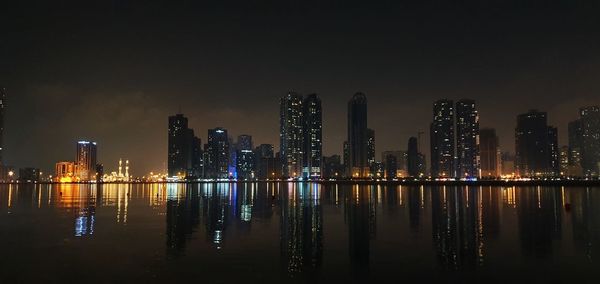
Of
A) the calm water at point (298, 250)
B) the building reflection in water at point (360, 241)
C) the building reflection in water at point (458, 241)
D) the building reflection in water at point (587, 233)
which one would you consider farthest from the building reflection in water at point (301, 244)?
the building reflection in water at point (587, 233)

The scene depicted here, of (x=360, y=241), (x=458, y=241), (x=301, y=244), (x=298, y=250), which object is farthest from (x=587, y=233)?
(x=298, y=250)

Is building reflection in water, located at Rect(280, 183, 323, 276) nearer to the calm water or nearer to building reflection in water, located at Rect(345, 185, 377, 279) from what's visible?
the calm water

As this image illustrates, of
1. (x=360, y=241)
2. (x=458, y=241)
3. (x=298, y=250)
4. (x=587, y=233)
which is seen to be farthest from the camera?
(x=587, y=233)

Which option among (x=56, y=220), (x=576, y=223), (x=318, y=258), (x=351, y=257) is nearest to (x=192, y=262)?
(x=318, y=258)

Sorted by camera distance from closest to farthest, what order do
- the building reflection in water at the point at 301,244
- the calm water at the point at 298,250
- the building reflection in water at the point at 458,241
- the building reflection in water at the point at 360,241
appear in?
the calm water at the point at 298,250 < the building reflection in water at the point at 360,241 < the building reflection in water at the point at 301,244 < the building reflection in water at the point at 458,241

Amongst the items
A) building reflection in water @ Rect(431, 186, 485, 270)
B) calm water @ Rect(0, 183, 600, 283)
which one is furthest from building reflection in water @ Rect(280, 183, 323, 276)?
building reflection in water @ Rect(431, 186, 485, 270)

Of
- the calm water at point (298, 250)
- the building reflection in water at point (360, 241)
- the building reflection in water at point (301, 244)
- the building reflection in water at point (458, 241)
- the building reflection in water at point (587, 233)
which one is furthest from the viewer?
the building reflection in water at point (587, 233)

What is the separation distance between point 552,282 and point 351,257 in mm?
9034

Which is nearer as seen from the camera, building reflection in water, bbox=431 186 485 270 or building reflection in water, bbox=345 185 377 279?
building reflection in water, bbox=345 185 377 279

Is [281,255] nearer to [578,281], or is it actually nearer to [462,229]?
[578,281]

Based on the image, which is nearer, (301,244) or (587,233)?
(301,244)

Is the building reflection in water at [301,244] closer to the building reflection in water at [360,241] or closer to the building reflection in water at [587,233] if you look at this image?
the building reflection in water at [360,241]

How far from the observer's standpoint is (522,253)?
24266 mm

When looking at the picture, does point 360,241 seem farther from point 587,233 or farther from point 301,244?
point 587,233
